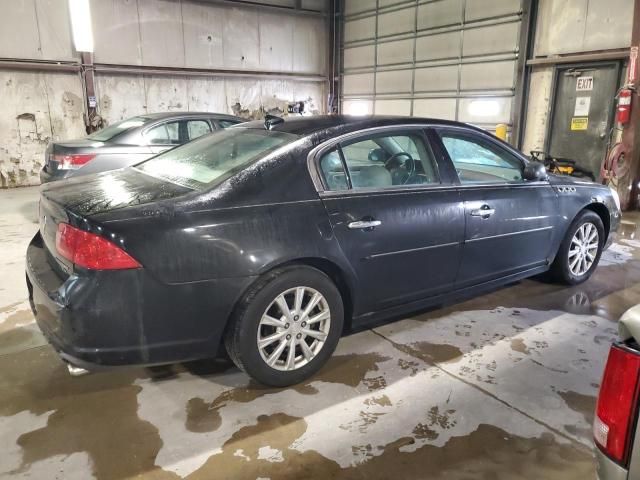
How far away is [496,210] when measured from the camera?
11.1ft

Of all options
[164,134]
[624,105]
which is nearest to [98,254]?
[164,134]

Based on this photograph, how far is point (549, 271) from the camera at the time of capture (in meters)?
4.23

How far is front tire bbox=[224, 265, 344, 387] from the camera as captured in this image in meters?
2.44

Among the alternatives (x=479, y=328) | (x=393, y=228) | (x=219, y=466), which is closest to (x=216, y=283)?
(x=219, y=466)

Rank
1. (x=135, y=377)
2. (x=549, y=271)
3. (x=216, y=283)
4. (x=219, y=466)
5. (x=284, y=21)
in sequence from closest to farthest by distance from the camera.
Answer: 1. (x=219, y=466)
2. (x=216, y=283)
3. (x=135, y=377)
4. (x=549, y=271)
5. (x=284, y=21)

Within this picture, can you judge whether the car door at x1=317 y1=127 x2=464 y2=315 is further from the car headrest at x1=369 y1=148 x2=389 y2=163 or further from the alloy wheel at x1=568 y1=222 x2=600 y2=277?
the alloy wheel at x1=568 y1=222 x2=600 y2=277

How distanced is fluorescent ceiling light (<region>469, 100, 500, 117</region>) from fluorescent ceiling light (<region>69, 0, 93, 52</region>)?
8171 mm

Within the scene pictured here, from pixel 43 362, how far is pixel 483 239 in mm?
2868

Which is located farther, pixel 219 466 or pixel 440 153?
pixel 440 153

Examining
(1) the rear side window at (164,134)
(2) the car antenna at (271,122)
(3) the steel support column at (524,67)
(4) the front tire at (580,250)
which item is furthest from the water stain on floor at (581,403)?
(3) the steel support column at (524,67)

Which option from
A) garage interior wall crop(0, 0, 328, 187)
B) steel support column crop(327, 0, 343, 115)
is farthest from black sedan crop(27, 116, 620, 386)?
steel support column crop(327, 0, 343, 115)

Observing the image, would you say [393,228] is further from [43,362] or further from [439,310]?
[43,362]

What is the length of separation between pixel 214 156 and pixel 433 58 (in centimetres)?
981

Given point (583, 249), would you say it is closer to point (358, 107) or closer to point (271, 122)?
point (271, 122)
